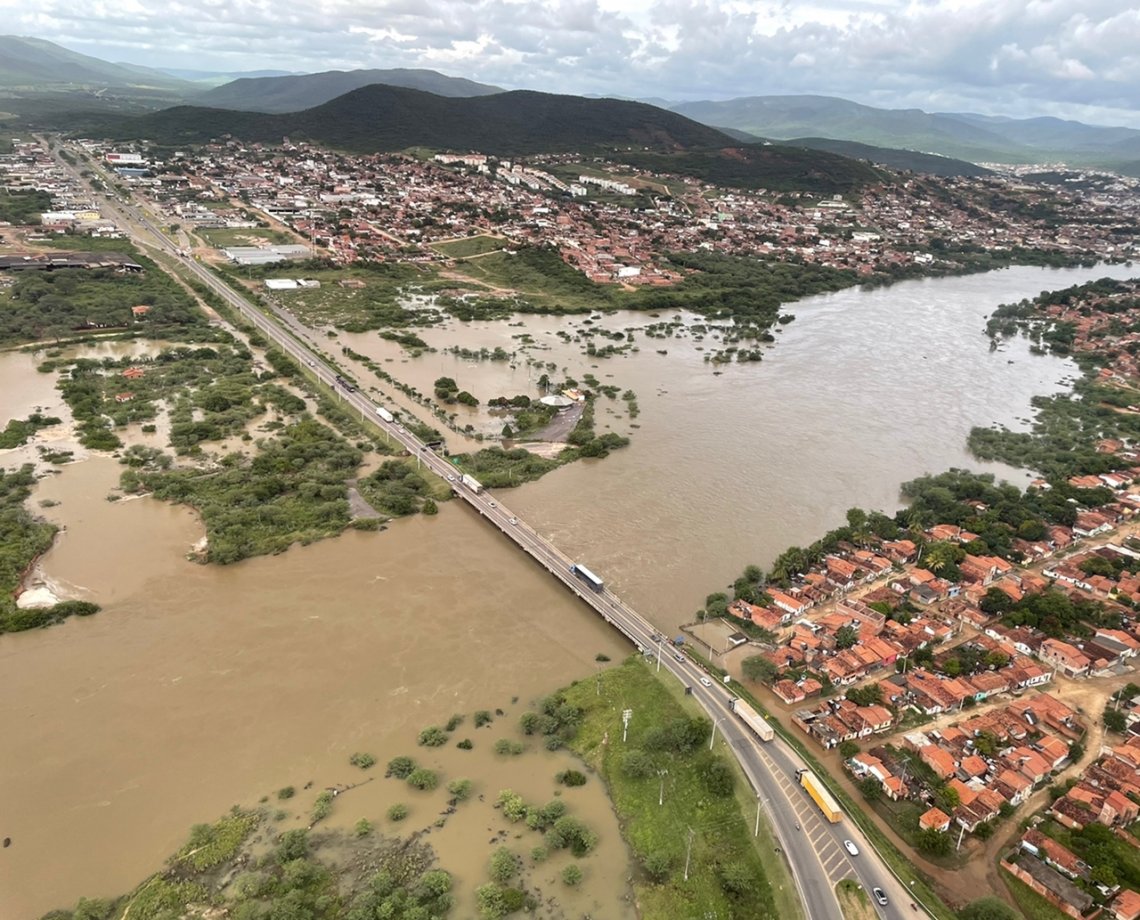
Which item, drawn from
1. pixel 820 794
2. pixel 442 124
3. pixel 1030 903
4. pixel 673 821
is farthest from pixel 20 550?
pixel 442 124

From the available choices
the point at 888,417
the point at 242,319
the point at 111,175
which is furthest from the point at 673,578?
the point at 111,175

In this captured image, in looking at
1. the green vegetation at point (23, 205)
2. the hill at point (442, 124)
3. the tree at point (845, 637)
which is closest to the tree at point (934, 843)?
the tree at point (845, 637)

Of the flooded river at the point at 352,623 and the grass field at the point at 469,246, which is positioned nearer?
the flooded river at the point at 352,623

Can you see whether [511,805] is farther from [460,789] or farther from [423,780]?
[423,780]

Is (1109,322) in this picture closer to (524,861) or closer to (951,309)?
(951,309)

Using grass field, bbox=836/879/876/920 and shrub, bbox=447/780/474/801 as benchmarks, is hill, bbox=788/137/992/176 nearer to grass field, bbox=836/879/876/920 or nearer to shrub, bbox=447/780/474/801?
grass field, bbox=836/879/876/920

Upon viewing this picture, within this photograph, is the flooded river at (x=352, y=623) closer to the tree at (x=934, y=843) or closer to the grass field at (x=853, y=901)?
the grass field at (x=853, y=901)

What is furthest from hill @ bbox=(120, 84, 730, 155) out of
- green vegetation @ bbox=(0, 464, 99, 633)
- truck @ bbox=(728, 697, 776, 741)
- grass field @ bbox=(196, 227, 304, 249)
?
truck @ bbox=(728, 697, 776, 741)
